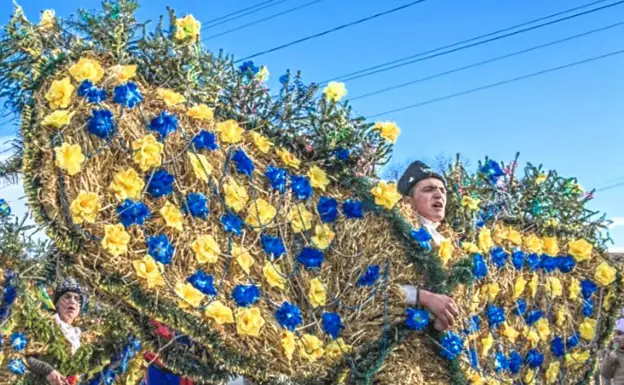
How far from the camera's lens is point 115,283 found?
84.5 inches

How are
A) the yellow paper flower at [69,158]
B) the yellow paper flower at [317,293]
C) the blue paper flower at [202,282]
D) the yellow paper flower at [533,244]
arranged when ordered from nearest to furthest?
the yellow paper flower at [69,158]
the blue paper flower at [202,282]
the yellow paper flower at [317,293]
the yellow paper flower at [533,244]

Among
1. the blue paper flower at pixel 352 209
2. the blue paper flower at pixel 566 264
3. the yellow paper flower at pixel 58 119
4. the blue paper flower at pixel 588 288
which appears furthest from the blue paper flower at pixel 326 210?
the blue paper flower at pixel 588 288

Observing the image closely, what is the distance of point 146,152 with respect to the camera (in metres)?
2.25

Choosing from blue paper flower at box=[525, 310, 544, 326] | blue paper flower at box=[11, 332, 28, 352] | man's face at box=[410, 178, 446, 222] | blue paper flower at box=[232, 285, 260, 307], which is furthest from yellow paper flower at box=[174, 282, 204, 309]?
blue paper flower at box=[525, 310, 544, 326]

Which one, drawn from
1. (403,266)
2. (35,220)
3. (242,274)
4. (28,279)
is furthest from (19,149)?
(403,266)

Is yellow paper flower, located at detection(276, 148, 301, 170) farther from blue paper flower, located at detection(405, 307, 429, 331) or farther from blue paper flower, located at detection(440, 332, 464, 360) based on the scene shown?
blue paper flower, located at detection(440, 332, 464, 360)

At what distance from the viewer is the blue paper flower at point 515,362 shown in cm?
304

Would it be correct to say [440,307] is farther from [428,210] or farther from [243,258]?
[243,258]

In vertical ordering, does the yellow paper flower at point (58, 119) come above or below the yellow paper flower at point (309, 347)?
above

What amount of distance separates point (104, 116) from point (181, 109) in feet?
0.93

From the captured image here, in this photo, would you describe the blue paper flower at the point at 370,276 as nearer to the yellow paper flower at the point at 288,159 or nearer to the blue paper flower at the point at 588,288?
the yellow paper flower at the point at 288,159

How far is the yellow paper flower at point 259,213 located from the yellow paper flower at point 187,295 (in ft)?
1.06

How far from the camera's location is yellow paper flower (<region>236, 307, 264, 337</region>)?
230cm

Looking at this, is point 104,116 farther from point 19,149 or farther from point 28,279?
point 28,279
